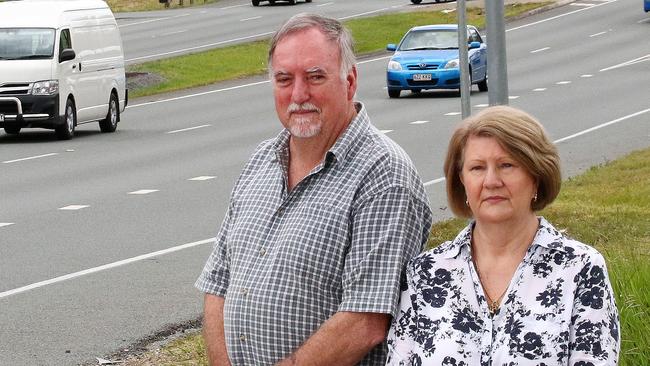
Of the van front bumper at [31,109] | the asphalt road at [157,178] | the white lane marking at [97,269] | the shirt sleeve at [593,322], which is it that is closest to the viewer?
the shirt sleeve at [593,322]

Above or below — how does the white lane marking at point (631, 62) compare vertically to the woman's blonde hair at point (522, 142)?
below

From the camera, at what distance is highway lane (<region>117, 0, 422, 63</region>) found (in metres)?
46.3

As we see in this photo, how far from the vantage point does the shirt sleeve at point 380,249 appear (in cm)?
455

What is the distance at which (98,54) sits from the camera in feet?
89.9

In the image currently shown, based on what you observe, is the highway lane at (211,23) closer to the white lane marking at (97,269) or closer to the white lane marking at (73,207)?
the white lane marking at (73,207)

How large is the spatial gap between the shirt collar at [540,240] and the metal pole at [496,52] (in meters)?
2.38

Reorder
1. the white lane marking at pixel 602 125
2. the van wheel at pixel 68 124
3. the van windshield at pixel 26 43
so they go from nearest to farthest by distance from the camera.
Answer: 1. the white lane marking at pixel 602 125
2. the van wheel at pixel 68 124
3. the van windshield at pixel 26 43

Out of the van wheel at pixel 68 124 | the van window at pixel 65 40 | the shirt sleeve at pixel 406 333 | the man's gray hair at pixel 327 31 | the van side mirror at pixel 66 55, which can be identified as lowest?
the van wheel at pixel 68 124

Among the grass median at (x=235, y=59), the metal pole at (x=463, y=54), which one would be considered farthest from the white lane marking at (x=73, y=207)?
the grass median at (x=235, y=59)

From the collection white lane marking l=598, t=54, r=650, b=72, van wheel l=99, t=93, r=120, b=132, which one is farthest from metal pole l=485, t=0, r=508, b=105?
white lane marking l=598, t=54, r=650, b=72

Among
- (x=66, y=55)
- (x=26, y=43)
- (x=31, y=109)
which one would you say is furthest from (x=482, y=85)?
(x=31, y=109)

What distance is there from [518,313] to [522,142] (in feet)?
→ 1.59

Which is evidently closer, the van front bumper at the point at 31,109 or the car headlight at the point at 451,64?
the van front bumper at the point at 31,109

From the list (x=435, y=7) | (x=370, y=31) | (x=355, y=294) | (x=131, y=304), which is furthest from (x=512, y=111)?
(x=435, y=7)
